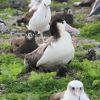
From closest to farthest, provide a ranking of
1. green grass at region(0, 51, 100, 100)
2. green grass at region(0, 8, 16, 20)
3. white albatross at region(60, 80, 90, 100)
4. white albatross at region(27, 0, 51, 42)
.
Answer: white albatross at region(60, 80, 90, 100)
green grass at region(0, 51, 100, 100)
white albatross at region(27, 0, 51, 42)
green grass at region(0, 8, 16, 20)

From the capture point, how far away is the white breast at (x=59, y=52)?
13336 mm

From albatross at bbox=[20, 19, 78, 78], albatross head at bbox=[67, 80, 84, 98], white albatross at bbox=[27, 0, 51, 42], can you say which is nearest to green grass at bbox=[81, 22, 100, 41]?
white albatross at bbox=[27, 0, 51, 42]

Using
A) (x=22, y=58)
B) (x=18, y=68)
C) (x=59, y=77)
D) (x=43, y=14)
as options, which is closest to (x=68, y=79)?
(x=59, y=77)

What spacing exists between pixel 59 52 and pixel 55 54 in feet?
0.40

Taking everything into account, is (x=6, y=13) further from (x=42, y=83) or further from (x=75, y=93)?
(x=75, y=93)

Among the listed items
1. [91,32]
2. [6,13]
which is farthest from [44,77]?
[6,13]

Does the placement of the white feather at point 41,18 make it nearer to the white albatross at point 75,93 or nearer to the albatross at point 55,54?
the albatross at point 55,54

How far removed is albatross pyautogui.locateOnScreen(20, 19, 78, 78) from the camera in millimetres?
13367

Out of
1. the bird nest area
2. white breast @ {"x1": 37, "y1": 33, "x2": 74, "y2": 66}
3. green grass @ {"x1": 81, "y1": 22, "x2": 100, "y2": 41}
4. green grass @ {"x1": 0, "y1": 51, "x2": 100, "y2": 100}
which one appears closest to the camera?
green grass @ {"x1": 0, "y1": 51, "x2": 100, "y2": 100}

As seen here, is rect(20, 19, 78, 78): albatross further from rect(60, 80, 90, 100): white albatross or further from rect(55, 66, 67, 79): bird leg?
rect(60, 80, 90, 100): white albatross

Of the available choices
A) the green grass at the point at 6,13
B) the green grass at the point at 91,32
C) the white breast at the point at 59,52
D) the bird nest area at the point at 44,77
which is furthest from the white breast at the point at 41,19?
the green grass at the point at 6,13

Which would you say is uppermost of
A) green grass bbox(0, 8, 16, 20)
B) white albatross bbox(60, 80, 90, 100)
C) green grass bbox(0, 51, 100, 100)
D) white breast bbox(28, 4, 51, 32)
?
white breast bbox(28, 4, 51, 32)

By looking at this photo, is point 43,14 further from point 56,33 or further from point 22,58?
point 56,33

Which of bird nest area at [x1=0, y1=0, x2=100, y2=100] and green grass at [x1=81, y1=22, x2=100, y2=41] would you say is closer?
bird nest area at [x1=0, y1=0, x2=100, y2=100]
